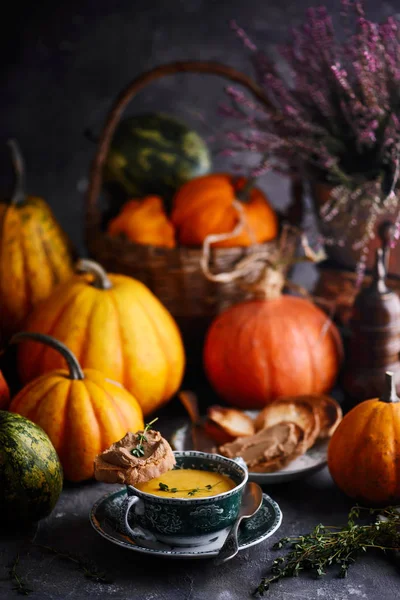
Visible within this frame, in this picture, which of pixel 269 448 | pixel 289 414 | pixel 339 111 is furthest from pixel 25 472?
pixel 339 111

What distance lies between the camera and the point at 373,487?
1141 millimetres

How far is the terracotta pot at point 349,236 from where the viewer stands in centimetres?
158

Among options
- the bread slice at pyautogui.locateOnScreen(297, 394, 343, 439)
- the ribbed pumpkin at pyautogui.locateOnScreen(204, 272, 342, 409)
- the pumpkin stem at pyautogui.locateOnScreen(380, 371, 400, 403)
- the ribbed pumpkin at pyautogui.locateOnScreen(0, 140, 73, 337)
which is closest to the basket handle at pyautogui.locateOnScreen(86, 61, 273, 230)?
the ribbed pumpkin at pyautogui.locateOnScreen(0, 140, 73, 337)

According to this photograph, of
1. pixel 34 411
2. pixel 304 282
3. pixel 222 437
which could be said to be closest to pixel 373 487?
pixel 222 437

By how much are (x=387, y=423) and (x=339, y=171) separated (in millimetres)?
564

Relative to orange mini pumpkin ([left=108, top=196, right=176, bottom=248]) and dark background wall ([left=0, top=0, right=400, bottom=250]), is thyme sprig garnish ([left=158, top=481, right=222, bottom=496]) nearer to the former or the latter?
orange mini pumpkin ([left=108, top=196, right=176, bottom=248])

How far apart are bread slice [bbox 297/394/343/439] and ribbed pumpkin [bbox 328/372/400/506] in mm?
182

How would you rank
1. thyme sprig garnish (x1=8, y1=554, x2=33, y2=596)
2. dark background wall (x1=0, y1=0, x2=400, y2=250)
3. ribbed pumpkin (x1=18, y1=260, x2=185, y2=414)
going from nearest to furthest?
thyme sprig garnish (x1=8, y1=554, x2=33, y2=596), ribbed pumpkin (x1=18, y1=260, x2=185, y2=414), dark background wall (x1=0, y1=0, x2=400, y2=250)

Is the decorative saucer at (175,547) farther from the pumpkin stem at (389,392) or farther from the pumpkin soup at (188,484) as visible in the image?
the pumpkin stem at (389,392)

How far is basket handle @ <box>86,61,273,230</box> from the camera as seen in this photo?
169 centimetres

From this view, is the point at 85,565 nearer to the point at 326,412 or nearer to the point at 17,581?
the point at 17,581

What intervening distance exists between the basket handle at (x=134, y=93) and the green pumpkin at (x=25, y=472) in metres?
0.74

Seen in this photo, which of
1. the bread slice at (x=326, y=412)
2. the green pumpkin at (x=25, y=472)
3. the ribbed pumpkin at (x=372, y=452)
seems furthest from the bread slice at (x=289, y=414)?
the green pumpkin at (x=25, y=472)

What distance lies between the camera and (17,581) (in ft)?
3.20
